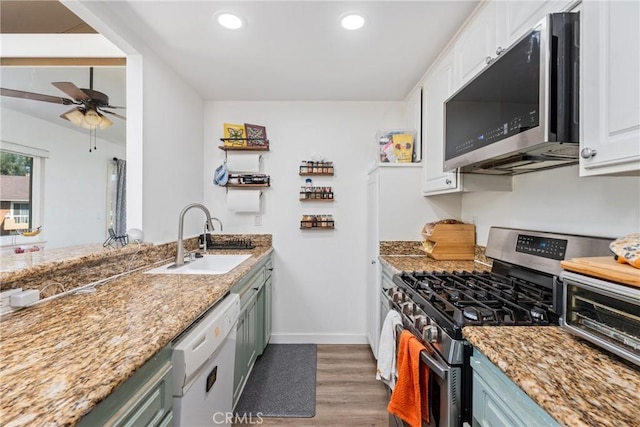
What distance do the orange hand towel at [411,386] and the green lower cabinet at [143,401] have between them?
859mm

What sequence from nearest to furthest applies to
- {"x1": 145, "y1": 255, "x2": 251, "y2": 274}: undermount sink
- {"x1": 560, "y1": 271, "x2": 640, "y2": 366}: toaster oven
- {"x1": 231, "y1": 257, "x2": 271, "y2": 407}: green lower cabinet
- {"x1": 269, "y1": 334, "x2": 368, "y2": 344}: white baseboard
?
{"x1": 560, "y1": 271, "x2": 640, "y2": 366}: toaster oven → {"x1": 231, "y1": 257, "x2": 271, "y2": 407}: green lower cabinet → {"x1": 145, "y1": 255, "x2": 251, "y2": 274}: undermount sink → {"x1": 269, "y1": 334, "x2": 368, "y2": 344}: white baseboard

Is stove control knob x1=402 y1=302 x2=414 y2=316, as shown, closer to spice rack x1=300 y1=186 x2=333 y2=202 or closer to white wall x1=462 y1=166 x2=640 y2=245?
white wall x1=462 y1=166 x2=640 y2=245

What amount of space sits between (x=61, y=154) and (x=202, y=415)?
462 centimetres

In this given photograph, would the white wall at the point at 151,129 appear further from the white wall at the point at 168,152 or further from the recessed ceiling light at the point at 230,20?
the recessed ceiling light at the point at 230,20

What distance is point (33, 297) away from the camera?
1004 millimetres

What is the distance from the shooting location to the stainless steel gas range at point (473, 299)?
2.87 feet

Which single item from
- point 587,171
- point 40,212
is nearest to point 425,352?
point 587,171

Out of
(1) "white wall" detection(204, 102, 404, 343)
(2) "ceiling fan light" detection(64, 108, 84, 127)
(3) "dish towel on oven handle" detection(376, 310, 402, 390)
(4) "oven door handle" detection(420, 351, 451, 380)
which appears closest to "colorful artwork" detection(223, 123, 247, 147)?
(1) "white wall" detection(204, 102, 404, 343)

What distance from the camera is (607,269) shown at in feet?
2.12

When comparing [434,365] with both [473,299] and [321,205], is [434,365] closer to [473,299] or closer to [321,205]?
[473,299]

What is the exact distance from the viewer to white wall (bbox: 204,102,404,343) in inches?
102

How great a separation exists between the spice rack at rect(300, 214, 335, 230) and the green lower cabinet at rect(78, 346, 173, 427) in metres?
1.78

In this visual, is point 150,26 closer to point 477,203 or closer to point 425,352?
point 425,352

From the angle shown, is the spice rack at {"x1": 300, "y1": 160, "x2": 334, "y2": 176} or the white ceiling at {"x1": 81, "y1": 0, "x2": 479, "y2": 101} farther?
the spice rack at {"x1": 300, "y1": 160, "x2": 334, "y2": 176}
